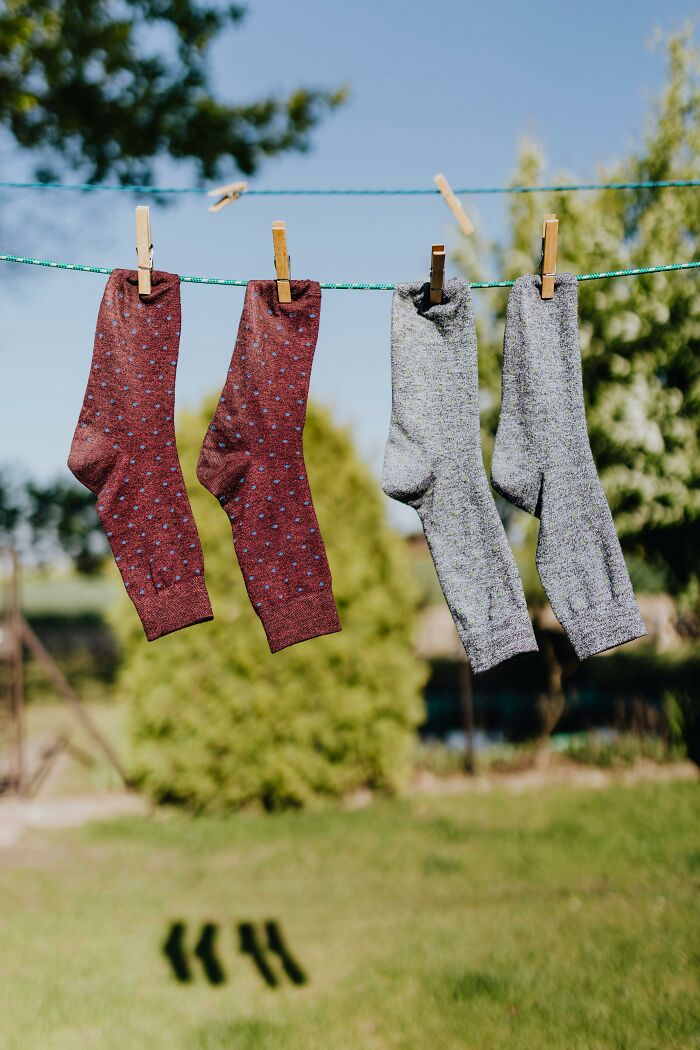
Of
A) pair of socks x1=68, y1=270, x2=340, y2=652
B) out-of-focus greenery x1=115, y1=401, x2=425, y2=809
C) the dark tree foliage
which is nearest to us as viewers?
pair of socks x1=68, y1=270, x2=340, y2=652

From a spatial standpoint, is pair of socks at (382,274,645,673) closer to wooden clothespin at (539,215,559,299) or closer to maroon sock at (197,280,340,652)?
wooden clothespin at (539,215,559,299)

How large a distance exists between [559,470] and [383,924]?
3035 millimetres

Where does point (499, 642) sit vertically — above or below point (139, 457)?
below

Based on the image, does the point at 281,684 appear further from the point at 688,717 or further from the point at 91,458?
the point at 91,458

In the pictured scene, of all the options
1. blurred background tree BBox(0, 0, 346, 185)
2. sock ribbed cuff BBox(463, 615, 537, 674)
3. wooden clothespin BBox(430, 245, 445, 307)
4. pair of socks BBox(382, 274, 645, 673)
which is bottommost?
sock ribbed cuff BBox(463, 615, 537, 674)

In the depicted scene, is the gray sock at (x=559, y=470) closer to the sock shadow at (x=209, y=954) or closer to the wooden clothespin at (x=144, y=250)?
the wooden clothespin at (x=144, y=250)

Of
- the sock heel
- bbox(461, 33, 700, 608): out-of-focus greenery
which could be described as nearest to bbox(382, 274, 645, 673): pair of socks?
the sock heel

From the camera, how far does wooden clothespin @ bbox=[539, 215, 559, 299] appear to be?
2.46 metres

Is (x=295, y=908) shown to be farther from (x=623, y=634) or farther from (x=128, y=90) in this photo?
(x=128, y=90)

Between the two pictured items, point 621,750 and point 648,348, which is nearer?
point 648,348

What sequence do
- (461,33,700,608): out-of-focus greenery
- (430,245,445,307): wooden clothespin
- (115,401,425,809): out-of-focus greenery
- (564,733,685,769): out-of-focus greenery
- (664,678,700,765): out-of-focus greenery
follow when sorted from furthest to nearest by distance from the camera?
(564,733,685,769): out-of-focus greenery → (115,401,425,809): out-of-focus greenery → (664,678,700,765): out-of-focus greenery → (461,33,700,608): out-of-focus greenery → (430,245,445,307): wooden clothespin

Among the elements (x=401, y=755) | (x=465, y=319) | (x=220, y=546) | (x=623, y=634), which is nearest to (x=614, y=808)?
(x=401, y=755)

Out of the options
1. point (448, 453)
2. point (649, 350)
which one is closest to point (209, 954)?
point (448, 453)

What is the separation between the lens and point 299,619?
2512 millimetres
